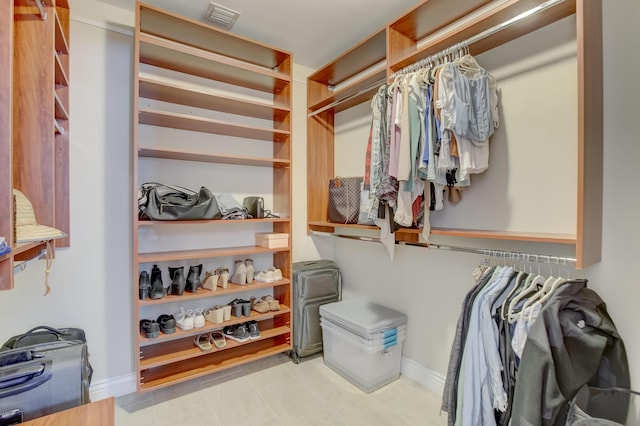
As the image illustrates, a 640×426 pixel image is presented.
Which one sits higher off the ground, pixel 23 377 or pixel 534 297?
pixel 534 297

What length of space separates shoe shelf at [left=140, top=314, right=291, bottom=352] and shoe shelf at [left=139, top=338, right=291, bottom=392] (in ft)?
0.39

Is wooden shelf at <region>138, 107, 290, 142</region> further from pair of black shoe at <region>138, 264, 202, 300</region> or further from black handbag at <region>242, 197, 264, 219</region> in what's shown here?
pair of black shoe at <region>138, 264, 202, 300</region>

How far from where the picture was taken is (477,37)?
1.55 m

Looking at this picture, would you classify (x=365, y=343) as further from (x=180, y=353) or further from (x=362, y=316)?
(x=180, y=353)

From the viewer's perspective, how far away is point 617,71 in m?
1.29

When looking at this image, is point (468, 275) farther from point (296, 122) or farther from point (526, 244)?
point (296, 122)

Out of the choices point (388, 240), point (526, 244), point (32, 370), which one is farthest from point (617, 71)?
point (32, 370)

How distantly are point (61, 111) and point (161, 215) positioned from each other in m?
0.70

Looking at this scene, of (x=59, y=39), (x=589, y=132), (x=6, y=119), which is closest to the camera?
(x=6, y=119)

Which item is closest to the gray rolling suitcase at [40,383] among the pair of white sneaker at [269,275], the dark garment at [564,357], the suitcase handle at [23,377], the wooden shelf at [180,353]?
the suitcase handle at [23,377]

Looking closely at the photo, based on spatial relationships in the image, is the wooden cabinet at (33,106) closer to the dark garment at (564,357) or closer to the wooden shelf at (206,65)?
the wooden shelf at (206,65)

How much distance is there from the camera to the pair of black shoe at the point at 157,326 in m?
1.86

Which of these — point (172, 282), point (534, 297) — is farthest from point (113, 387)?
point (534, 297)

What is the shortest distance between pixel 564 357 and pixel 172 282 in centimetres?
204
